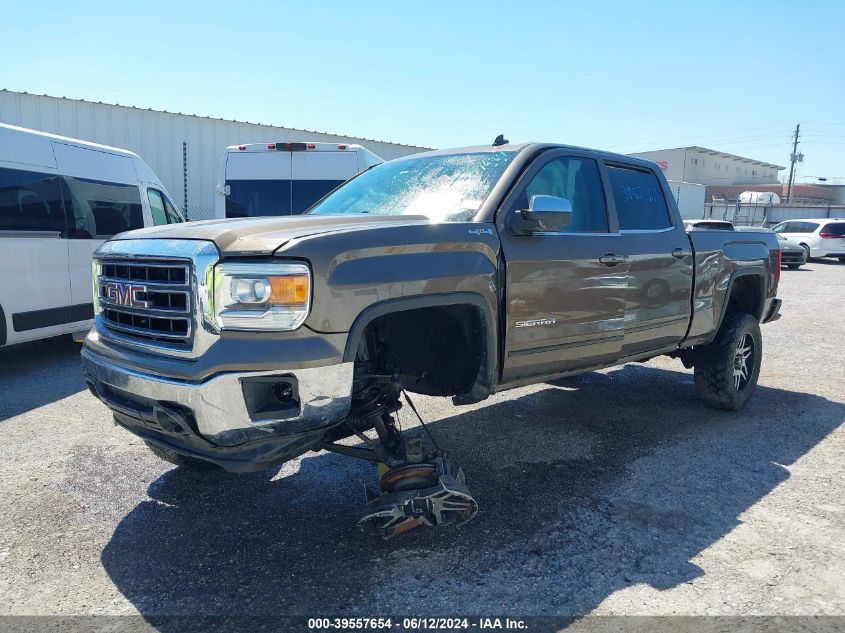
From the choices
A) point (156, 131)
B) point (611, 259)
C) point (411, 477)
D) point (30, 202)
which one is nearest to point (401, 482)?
point (411, 477)

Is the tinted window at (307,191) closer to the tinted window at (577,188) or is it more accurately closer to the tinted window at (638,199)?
the tinted window at (638,199)

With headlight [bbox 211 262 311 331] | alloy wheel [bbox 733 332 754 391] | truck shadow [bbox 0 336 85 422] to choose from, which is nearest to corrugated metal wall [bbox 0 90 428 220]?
truck shadow [bbox 0 336 85 422]

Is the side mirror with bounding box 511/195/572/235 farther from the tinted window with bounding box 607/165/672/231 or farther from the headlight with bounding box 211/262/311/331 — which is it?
the headlight with bounding box 211/262/311/331

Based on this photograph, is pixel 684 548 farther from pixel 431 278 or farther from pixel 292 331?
pixel 292 331

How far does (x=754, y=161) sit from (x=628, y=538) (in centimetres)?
8588

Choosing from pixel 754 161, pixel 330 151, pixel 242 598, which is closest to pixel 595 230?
pixel 242 598

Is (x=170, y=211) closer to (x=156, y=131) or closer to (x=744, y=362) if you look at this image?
(x=156, y=131)

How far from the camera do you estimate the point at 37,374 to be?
649 cm

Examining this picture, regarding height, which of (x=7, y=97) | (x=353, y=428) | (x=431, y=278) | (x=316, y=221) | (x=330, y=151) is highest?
(x=7, y=97)

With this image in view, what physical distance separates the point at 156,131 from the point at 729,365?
12.4m

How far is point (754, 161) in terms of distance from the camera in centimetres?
7662

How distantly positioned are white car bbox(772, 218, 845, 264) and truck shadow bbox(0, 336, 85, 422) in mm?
22948

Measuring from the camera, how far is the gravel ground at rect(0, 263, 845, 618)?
2.71 metres

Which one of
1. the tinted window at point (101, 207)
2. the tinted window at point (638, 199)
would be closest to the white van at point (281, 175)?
the tinted window at point (101, 207)
